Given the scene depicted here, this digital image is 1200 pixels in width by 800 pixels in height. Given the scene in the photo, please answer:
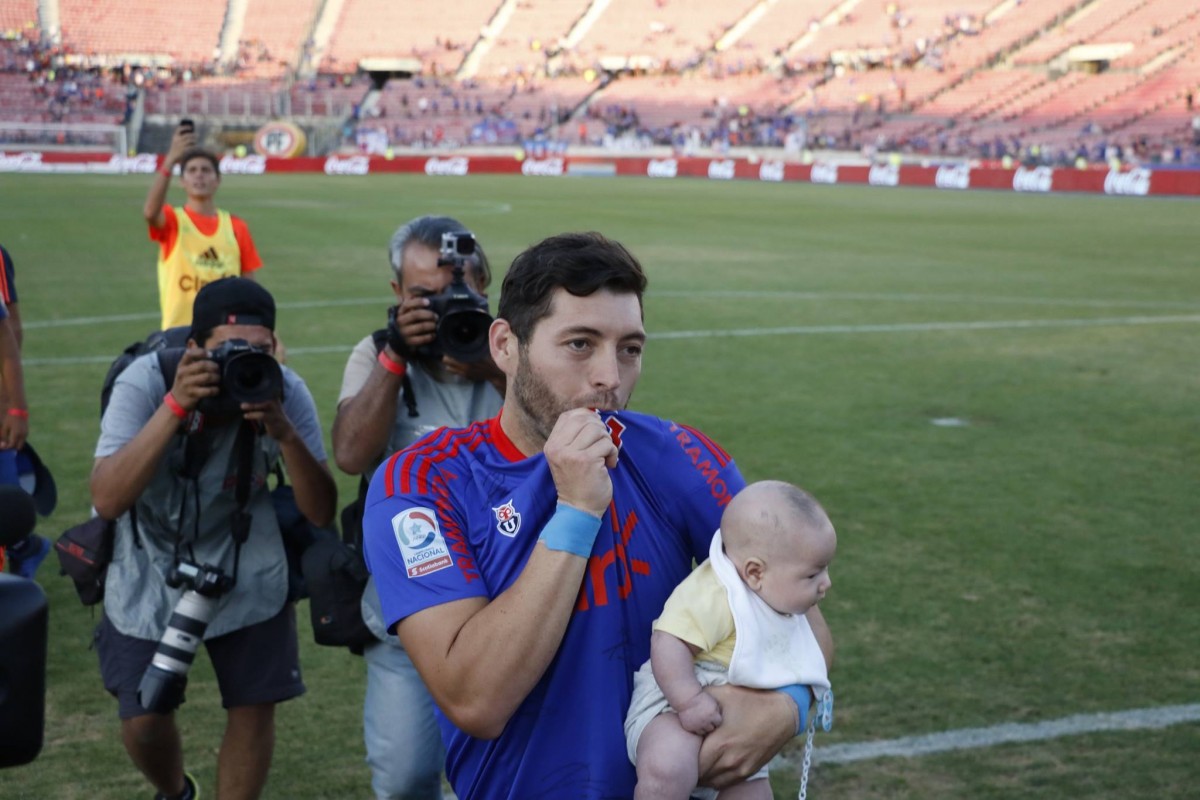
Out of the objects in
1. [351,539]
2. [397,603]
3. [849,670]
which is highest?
[397,603]

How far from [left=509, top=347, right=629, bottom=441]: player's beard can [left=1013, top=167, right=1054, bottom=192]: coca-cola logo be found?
4373 cm

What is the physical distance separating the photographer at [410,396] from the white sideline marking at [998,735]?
5.50 feet

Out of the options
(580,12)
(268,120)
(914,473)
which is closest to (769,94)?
(580,12)

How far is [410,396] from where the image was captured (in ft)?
14.2

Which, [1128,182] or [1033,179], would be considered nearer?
[1128,182]

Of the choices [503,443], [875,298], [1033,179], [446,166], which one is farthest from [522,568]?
[446,166]

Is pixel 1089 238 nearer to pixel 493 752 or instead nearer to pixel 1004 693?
pixel 1004 693

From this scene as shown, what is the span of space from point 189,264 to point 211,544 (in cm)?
505

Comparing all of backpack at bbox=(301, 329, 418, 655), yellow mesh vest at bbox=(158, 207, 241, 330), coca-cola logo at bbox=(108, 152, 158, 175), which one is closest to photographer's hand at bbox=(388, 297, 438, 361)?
backpack at bbox=(301, 329, 418, 655)

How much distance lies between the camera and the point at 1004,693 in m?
5.46

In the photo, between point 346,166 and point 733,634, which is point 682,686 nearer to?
point 733,634

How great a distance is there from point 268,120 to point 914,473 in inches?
2486

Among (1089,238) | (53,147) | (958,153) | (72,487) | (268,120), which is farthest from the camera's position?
(268,120)

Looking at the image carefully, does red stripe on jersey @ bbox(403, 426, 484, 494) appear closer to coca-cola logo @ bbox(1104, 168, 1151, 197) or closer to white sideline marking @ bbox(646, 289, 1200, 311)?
white sideline marking @ bbox(646, 289, 1200, 311)
